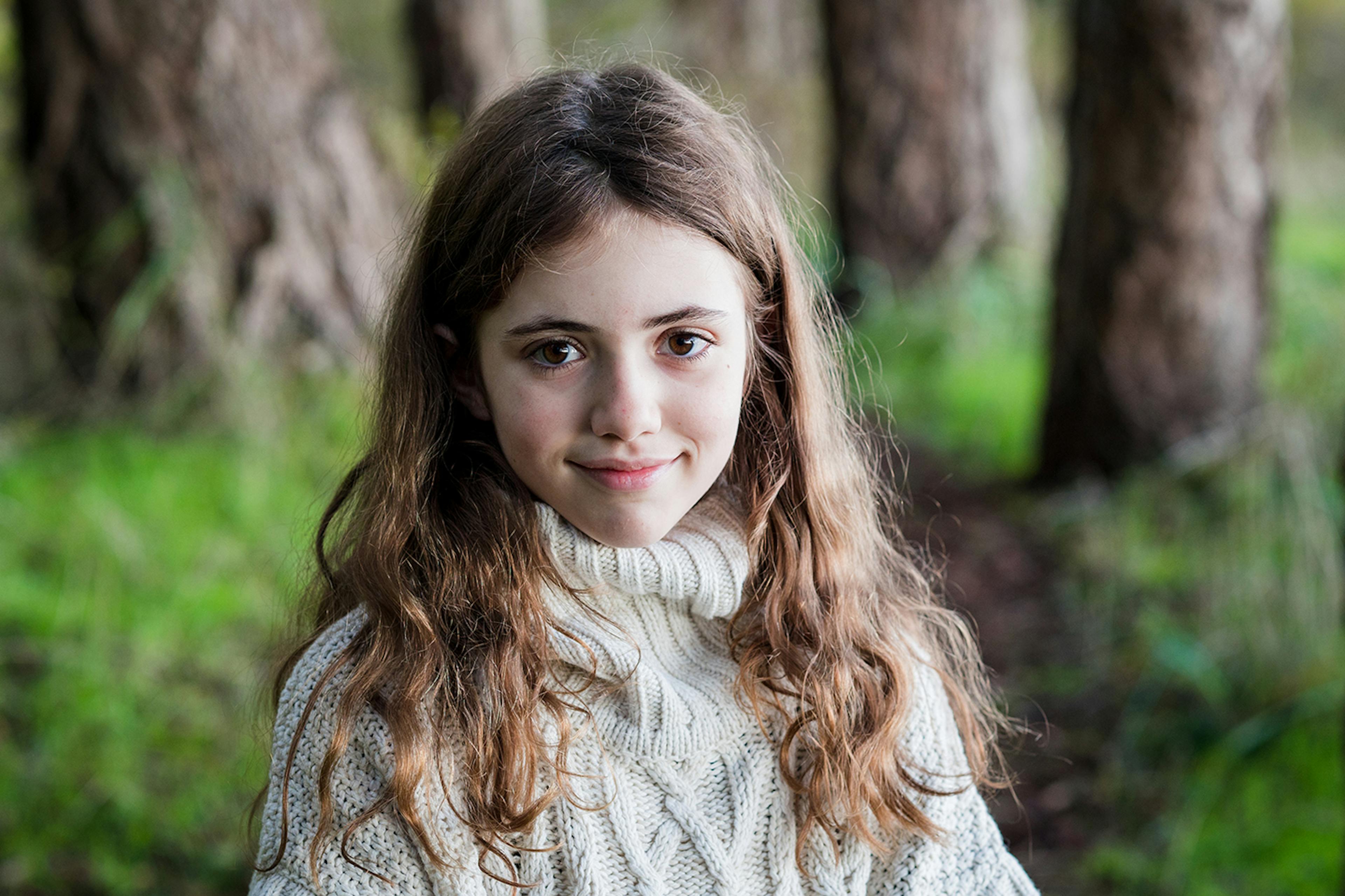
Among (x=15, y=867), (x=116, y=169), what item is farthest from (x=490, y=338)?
(x=116, y=169)

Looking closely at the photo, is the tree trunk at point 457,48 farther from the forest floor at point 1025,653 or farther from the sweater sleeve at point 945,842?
the sweater sleeve at point 945,842

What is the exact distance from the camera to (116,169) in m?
3.78

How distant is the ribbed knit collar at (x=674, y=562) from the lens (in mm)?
1490

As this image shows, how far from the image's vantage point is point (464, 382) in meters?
1.57

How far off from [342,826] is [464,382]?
0.59 meters

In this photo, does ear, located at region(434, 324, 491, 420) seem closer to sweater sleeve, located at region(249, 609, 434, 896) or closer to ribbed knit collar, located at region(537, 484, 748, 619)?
ribbed knit collar, located at region(537, 484, 748, 619)

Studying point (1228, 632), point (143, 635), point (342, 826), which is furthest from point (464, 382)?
point (1228, 632)

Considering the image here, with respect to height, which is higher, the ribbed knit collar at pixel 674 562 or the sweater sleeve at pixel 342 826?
the ribbed knit collar at pixel 674 562

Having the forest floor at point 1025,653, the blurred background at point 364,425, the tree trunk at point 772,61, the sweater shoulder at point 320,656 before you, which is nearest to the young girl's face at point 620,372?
the sweater shoulder at point 320,656

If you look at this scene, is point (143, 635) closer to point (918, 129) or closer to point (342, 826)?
point (342, 826)

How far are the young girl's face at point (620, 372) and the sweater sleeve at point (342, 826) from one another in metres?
0.38

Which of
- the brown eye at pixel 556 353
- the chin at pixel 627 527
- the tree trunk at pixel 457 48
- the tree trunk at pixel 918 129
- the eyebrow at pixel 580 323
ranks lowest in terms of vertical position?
the chin at pixel 627 527

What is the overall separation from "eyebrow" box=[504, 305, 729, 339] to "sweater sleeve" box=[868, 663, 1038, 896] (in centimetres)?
66

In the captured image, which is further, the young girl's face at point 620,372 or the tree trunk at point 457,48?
the tree trunk at point 457,48
